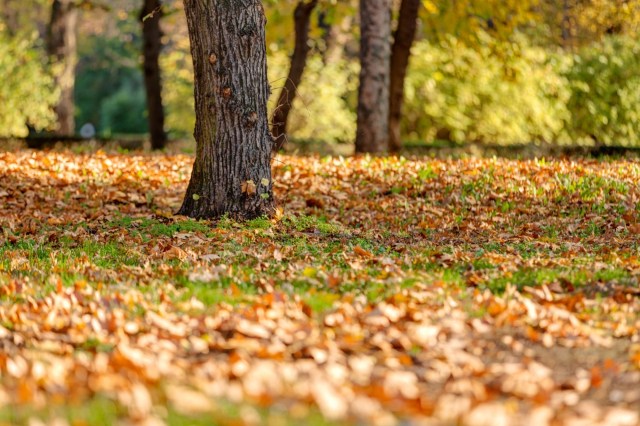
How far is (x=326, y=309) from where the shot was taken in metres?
5.83

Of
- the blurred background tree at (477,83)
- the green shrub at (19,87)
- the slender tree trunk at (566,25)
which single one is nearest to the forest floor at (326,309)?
A: the blurred background tree at (477,83)

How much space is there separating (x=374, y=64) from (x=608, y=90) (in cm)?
1204

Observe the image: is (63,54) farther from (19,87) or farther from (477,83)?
(477,83)

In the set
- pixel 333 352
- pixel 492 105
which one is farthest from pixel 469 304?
pixel 492 105

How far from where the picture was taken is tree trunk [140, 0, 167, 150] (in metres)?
19.5

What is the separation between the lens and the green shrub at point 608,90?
25.3m

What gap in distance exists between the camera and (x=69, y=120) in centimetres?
2575

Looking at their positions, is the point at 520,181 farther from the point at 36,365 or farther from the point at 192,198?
the point at 36,365

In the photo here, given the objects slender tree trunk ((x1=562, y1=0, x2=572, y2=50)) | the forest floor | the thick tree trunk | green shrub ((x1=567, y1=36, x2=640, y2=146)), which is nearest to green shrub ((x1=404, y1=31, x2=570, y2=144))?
green shrub ((x1=567, y1=36, x2=640, y2=146))

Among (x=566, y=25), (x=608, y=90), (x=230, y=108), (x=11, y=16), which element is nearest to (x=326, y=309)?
(x=230, y=108)

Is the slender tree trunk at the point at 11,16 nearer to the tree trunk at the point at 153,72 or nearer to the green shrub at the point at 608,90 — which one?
the tree trunk at the point at 153,72

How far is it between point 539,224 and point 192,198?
399 centimetres

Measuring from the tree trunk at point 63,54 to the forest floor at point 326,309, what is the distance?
45.2ft

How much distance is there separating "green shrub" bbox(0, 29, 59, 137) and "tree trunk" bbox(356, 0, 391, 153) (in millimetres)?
11429
